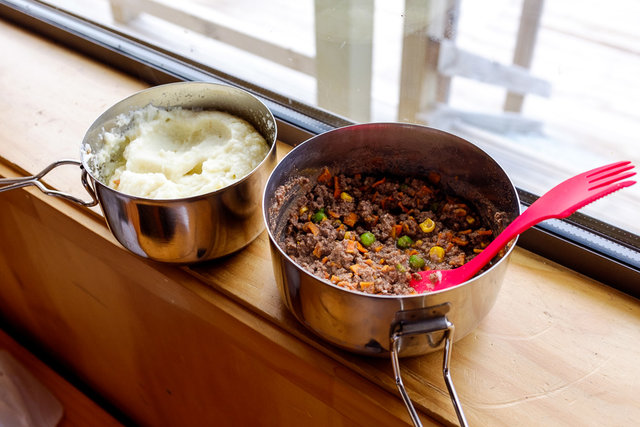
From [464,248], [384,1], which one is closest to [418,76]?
[384,1]

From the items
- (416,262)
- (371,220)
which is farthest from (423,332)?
(371,220)

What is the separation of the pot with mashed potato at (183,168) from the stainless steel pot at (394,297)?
8cm

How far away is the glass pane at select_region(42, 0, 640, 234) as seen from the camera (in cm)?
101

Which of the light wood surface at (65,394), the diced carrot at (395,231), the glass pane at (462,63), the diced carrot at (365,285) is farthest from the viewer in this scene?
the light wood surface at (65,394)

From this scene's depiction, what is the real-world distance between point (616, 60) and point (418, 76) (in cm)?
39

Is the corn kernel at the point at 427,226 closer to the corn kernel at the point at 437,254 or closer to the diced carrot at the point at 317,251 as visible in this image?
the corn kernel at the point at 437,254

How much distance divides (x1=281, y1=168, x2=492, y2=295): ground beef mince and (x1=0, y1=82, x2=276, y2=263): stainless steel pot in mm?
80

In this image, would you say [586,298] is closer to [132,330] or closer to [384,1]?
[384,1]

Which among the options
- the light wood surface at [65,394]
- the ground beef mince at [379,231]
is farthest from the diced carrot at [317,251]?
the light wood surface at [65,394]

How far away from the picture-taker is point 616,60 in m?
1.01

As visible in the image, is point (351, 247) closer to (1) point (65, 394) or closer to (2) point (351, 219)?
(2) point (351, 219)

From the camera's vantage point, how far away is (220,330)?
3.33 feet

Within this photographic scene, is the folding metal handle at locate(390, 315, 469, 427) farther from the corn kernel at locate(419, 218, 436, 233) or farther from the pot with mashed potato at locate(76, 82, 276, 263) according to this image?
the pot with mashed potato at locate(76, 82, 276, 263)

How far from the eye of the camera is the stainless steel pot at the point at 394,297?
2.26 feet
